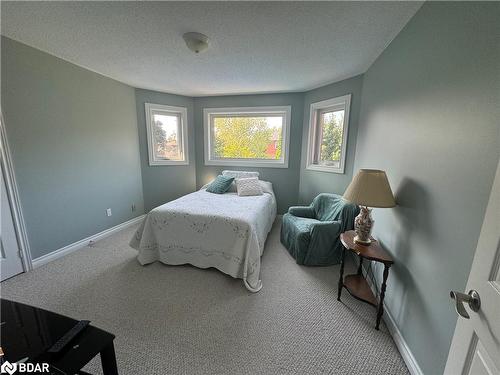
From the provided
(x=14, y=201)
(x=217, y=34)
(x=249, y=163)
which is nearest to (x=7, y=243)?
(x=14, y=201)

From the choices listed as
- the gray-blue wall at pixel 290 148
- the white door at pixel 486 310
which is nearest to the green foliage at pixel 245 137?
the gray-blue wall at pixel 290 148

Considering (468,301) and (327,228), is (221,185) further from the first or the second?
(468,301)

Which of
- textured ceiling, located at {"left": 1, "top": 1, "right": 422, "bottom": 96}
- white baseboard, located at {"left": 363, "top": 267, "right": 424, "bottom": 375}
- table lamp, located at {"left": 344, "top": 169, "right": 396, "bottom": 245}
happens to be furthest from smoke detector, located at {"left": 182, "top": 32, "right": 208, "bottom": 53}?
white baseboard, located at {"left": 363, "top": 267, "right": 424, "bottom": 375}

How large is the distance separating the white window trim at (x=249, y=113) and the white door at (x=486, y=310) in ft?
10.4

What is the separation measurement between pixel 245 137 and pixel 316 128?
1327 millimetres

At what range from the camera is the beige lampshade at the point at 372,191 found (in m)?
1.47

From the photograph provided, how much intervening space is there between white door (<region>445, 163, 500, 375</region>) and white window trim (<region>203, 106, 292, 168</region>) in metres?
3.17

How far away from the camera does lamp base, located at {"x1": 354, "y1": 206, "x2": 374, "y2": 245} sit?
1.68 m

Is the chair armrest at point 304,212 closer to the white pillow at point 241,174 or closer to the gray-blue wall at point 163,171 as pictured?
the white pillow at point 241,174

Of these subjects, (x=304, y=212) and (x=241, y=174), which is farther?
(x=241, y=174)

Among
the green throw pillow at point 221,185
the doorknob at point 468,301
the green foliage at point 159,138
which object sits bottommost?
the green throw pillow at point 221,185

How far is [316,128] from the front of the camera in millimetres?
3516

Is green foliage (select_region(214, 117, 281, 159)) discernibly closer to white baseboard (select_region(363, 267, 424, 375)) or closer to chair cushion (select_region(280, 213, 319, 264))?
chair cushion (select_region(280, 213, 319, 264))

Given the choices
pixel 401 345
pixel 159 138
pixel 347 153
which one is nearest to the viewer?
pixel 401 345
